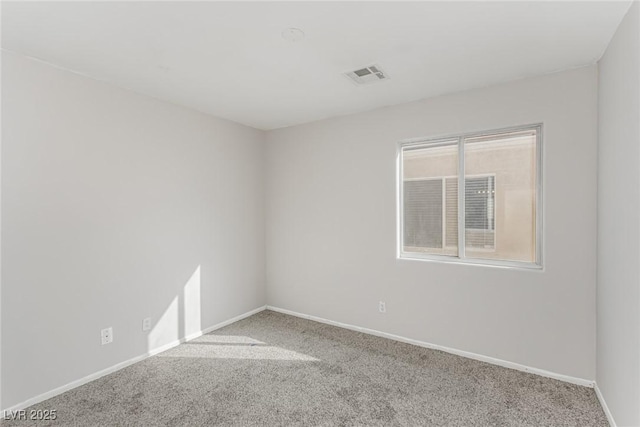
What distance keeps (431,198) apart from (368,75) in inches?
56.3

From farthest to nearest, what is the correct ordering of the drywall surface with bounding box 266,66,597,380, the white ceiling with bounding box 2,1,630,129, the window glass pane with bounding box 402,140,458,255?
the window glass pane with bounding box 402,140,458,255 → the drywall surface with bounding box 266,66,597,380 → the white ceiling with bounding box 2,1,630,129

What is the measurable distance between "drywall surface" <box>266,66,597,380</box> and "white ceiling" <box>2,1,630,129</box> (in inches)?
12.5

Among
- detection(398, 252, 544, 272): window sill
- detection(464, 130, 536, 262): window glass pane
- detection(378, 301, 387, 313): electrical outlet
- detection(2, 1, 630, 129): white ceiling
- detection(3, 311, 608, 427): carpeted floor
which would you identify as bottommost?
detection(3, 311, 608, 427): carpeted floor

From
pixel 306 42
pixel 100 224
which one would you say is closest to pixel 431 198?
pixel 306 42

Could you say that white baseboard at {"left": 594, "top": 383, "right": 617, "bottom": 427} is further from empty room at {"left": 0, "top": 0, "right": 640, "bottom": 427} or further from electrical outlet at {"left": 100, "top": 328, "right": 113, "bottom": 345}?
electrical outlet at {"left": 100, "top": 328, "right": 113, "bottom": 345}

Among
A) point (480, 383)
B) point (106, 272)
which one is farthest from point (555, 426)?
point (106, 272)

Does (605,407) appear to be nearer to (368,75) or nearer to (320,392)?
(320,392)

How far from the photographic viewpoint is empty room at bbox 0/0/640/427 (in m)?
1.97

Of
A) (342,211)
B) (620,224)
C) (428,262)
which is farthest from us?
(342,211)

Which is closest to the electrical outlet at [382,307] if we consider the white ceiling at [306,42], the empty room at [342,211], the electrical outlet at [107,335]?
the empty room at [342,211]

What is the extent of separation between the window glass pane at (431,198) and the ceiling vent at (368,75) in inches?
37.9

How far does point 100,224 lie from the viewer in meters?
2.70

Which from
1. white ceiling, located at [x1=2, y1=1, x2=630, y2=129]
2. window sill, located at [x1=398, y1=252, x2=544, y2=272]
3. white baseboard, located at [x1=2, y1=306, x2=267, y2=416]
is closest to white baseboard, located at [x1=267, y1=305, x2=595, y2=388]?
window sill, located at [x1=398, y1=252, x2=544, y2=272]

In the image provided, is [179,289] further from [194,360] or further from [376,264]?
[376,264]
